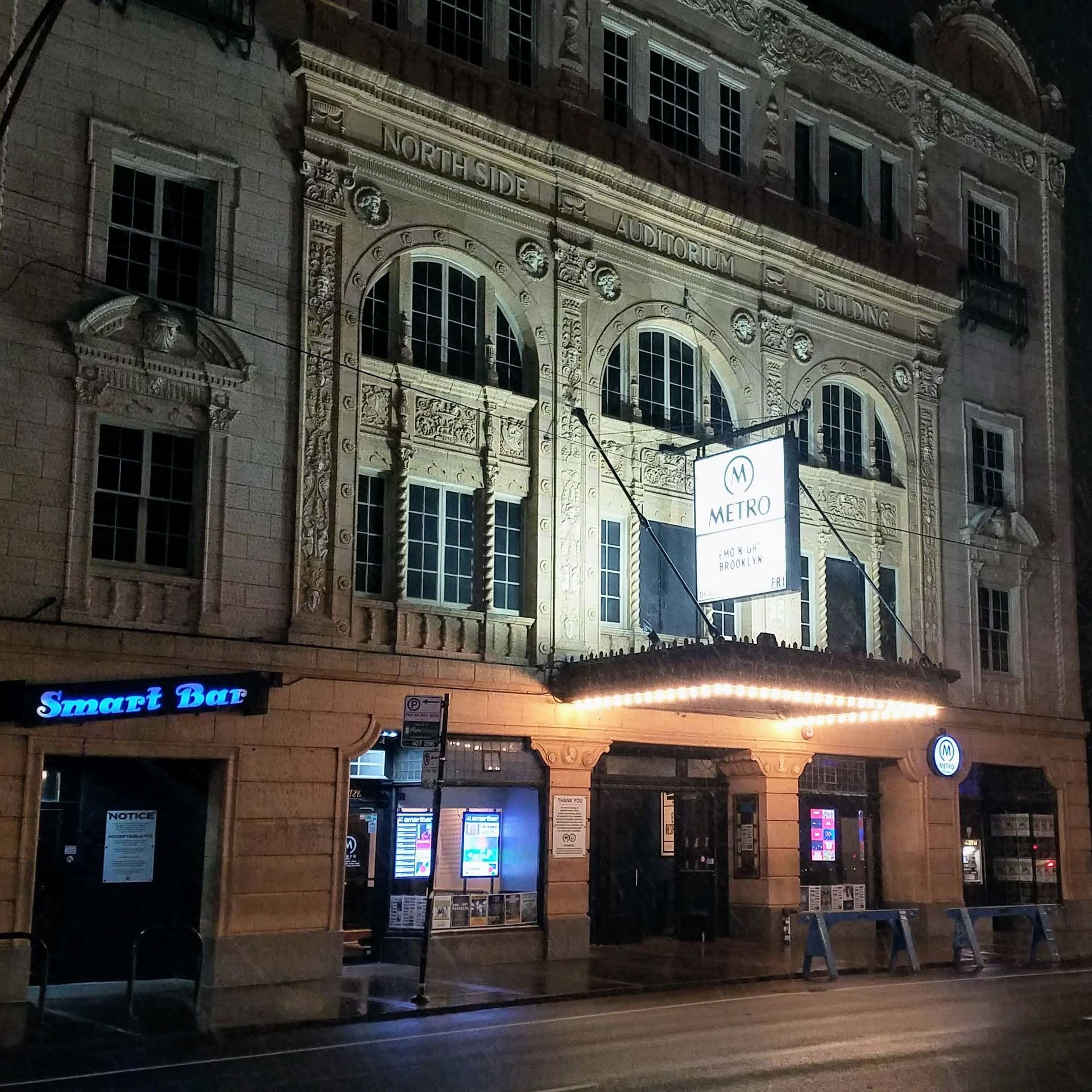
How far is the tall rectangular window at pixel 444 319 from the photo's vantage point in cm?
2253

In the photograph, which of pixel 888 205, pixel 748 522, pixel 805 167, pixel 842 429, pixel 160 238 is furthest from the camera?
pixel 888 205

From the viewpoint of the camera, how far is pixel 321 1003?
17.0m

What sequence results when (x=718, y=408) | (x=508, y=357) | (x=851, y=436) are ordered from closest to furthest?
(x=508, y=357) < (x=718, y=408) < (x=851, y=436)

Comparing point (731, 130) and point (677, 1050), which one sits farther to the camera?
point (731, 130)

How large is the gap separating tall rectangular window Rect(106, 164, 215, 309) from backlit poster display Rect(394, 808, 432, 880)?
846 centimetres

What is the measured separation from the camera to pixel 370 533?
21.4m

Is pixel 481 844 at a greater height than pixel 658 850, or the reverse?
pixel 481 844

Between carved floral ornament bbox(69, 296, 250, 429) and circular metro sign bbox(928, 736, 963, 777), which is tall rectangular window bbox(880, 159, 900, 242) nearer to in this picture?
circular metro sign bbox(928, 736, 963, 777)

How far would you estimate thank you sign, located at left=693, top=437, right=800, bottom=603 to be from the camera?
21422 mm

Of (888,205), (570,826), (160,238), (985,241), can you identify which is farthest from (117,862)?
(985,241)

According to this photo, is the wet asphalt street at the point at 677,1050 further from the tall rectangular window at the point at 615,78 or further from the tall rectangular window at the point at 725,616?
the tall rectangular window at the point at 615,78

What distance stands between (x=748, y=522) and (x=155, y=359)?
9.43 meters

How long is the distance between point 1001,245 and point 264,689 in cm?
2342

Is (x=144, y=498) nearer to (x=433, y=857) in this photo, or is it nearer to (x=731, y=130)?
(x=433, y=857)
